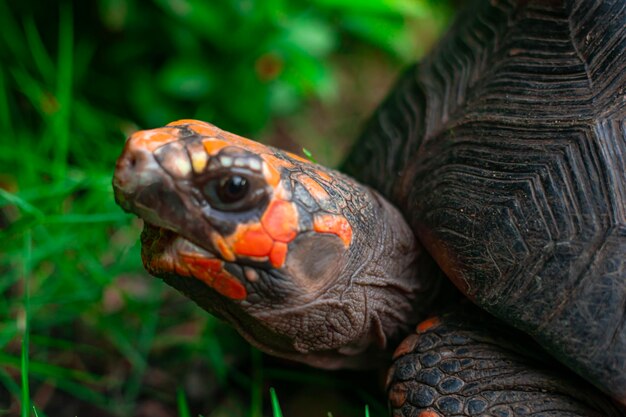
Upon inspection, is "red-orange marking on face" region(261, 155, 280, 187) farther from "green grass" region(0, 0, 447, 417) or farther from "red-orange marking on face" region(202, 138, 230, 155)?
"green grass" region(0, 0, 447, 417)

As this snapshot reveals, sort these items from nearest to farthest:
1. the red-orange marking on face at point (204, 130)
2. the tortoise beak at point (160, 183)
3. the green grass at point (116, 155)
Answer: the tortoise beak at point (160, 183)
the red-orange marking on face at point (204, 130)
the green grass at point (116, 155)

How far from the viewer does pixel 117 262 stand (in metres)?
2.74

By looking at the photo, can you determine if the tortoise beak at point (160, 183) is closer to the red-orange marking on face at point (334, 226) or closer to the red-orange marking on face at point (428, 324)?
the red-orange marking on face at point (334, 226)

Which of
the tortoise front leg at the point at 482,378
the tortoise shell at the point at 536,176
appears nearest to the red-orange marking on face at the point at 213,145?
the tortoise shell at the point at 536,176

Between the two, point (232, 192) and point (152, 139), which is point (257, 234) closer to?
point (232, 192)

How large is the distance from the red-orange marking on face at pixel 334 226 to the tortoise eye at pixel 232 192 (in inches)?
7.6

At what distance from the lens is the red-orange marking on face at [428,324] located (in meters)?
2.09

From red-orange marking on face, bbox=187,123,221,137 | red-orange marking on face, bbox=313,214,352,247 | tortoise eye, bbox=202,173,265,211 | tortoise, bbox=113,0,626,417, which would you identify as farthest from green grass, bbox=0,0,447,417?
red-orange marking on face, bbox=187,123,221,137

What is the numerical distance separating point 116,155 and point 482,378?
2356 millimetres

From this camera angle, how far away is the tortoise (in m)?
1.72

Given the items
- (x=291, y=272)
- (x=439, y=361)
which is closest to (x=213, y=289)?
(x=291, y=272)

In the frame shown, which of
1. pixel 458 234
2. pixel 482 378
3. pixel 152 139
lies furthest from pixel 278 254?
pixel 482 378

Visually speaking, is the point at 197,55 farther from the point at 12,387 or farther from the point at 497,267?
the point at 497,267

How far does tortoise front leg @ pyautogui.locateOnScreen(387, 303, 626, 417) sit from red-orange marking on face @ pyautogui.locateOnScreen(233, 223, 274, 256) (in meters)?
0.61
